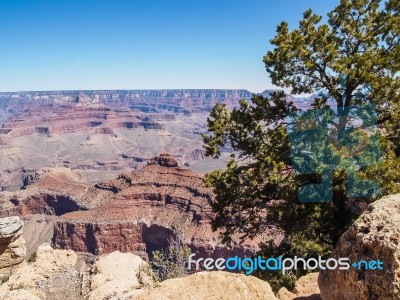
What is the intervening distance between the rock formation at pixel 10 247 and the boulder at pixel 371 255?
16.3 meters

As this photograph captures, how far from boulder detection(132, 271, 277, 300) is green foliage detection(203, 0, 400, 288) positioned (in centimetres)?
606

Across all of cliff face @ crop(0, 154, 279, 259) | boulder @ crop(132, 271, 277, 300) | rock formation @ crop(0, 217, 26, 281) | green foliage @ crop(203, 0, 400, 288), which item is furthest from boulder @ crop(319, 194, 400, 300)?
cliff face @ crop(0, 154, 279, 259)

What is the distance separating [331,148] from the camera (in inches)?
472

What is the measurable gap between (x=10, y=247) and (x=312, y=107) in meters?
16.6

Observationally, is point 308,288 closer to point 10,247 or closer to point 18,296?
point 18,296

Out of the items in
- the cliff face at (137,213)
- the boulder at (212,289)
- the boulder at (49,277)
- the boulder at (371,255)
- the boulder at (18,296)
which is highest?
the boulder at (371,255)

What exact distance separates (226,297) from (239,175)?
8976 mm

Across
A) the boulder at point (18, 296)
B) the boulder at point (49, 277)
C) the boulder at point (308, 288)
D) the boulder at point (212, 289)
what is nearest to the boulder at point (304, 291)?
the boulder at point (308, 288)

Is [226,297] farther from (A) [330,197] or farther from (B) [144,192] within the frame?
(B) [144,192]

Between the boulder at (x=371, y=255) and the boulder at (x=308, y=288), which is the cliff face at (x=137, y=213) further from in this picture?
the boulder at (x=371, y=255)

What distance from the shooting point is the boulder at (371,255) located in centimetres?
569

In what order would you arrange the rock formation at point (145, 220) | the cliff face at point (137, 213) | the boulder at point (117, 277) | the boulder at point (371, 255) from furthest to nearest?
the rock formation at point (145, 220)
the cliff face at point (137, 213)
the boulder at point (117, 277)
the boulder at point (371, 255)

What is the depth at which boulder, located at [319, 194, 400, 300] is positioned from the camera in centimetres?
569

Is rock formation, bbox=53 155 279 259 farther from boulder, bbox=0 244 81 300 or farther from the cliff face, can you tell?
boulder, bbox=0 244 81 300
